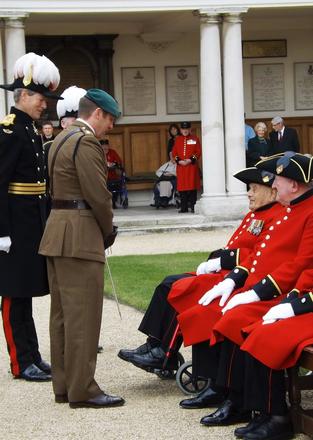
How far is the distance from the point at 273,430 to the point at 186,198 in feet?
46.2

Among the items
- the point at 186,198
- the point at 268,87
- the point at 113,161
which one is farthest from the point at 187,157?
the point at 268,87

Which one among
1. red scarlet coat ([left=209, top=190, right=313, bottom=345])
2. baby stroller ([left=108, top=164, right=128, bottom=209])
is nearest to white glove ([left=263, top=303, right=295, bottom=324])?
red scarlet coat ([left=209, top=190, right=313, bottom=345])

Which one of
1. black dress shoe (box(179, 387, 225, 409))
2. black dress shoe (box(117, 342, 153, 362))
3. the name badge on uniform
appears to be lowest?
black dress shoe (box(179, 387, 225, 409))

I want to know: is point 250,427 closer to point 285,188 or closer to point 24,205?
point 285,188

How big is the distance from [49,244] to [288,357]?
1808 millimetres

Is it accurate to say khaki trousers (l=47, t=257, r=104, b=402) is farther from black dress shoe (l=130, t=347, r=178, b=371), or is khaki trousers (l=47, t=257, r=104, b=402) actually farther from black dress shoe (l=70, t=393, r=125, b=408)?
black dress shoe (l=130, t=347, r=178, b=371)

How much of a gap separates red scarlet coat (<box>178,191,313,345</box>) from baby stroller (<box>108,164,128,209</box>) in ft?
45.5

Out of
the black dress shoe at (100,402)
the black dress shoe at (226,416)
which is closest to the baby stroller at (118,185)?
the black dress shoe at (100,402)

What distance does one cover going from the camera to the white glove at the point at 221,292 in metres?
6.57

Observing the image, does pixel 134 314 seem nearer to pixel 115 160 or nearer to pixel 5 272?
pixel 5 272

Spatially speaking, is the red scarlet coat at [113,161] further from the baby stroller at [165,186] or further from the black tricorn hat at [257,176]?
the black tricorn hat at [257,176]

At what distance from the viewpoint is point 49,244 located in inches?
265

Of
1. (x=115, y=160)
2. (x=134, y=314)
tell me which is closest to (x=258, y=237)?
(x=134, y=314)

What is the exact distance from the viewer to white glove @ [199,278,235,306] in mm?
6570
